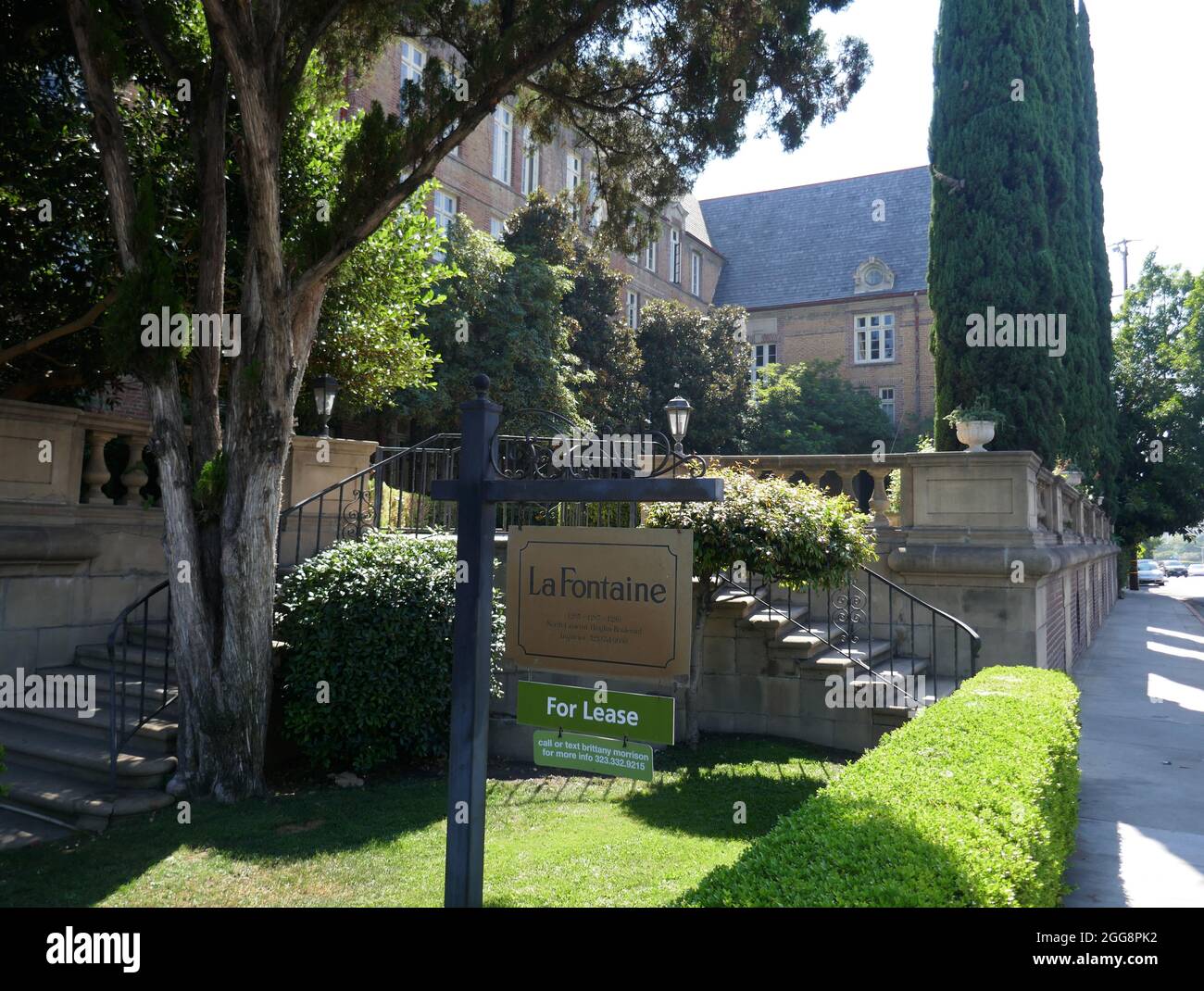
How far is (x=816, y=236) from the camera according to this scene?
45219mm

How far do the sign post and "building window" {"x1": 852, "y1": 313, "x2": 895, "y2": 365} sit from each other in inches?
1574

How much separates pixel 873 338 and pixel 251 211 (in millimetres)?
38414

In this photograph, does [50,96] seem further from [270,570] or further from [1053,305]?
[1053,305]

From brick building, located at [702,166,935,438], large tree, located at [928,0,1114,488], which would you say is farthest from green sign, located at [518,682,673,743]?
brick building, located at [702,166,935,438]

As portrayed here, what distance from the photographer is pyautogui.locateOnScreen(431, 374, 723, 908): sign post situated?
3.63m

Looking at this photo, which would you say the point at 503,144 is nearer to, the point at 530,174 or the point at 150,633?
the point at 530,174

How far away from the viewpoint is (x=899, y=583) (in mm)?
9664

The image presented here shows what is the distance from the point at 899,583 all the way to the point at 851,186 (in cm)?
4031

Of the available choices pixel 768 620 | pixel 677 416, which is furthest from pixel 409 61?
pixel 677 416

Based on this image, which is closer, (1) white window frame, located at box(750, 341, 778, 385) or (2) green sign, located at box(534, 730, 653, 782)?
(2) green sign, located at box(534, 730, 653, 782)

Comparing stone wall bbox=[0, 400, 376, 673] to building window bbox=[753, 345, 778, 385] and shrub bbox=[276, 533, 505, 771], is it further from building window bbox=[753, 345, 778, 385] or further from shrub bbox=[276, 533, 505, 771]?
building window bbox=[753, 345, 778, 385]

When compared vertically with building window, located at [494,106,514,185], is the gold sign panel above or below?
below
